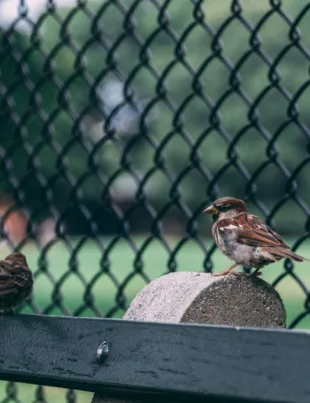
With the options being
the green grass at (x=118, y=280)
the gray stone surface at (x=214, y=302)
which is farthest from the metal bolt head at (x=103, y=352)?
the green grass at (x=118, y=280)

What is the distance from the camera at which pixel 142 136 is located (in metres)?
2.69

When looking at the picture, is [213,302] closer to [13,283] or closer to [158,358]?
[158,358]

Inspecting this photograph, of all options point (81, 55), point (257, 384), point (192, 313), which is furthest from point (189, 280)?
point (81, 55)

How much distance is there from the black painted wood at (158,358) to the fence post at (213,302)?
3.4 inches

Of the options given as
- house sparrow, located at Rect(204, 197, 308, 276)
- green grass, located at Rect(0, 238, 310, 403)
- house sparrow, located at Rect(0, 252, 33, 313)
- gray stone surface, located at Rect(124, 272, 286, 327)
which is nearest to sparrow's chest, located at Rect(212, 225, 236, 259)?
house sparrow, located at Rect(204, 197, 308, 276)

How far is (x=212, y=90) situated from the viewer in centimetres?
4194

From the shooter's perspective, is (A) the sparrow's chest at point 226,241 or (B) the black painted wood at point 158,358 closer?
(B) the black painted wood at point 158,358

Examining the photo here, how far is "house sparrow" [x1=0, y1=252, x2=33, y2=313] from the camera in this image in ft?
7.94

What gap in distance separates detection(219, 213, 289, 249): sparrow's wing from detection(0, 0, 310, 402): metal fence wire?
0.11 metres

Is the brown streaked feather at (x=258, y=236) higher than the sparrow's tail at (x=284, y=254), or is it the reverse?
the brown streaked feather at (x=258, y=236)

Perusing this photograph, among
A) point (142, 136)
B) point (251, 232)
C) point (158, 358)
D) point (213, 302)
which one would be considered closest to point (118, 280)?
point (142, 136)

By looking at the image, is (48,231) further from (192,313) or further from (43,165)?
(192,313)

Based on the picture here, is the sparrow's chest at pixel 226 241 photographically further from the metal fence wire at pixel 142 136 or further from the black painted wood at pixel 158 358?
the black painted wood at pixel 158 358

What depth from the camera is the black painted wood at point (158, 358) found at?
128 cm
